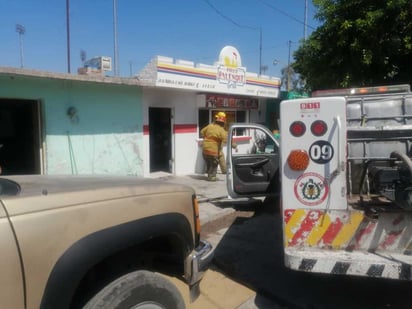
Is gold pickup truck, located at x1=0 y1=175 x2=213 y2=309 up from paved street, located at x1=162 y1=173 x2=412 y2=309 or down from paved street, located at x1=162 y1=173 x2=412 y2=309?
up

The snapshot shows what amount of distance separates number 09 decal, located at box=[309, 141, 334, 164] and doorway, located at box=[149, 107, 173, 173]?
8.42 metres

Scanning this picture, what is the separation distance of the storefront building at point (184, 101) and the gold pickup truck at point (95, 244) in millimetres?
7132

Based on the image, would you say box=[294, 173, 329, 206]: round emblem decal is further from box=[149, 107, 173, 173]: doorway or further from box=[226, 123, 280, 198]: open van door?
box=[149, 107, 173, 173]: doorway

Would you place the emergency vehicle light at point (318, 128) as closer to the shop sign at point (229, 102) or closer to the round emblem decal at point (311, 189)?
the round emblem decal at point (311, 189)

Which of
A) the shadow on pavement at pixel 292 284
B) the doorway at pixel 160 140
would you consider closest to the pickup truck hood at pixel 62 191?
the shadow on pavement at pixel 292 284

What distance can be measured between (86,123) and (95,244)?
23.3 ft

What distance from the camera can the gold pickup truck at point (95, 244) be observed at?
180 centimetres

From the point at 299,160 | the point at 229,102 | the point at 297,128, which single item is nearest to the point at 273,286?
the point at 299,160

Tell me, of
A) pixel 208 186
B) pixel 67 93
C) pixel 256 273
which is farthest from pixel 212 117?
pixel 256 273

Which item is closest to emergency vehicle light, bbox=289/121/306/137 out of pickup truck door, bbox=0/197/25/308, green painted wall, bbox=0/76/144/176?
pickup truck door, bbox=0/197/25/308

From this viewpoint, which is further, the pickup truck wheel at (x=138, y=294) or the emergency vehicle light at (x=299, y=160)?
the emergency vehicle light at (x=299, y=160)

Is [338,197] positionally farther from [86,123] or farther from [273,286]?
[86,123]

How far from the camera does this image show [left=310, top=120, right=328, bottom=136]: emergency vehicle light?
3122 mm

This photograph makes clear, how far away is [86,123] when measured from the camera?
8.73m
